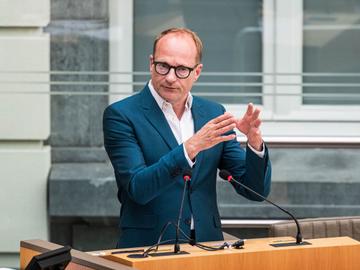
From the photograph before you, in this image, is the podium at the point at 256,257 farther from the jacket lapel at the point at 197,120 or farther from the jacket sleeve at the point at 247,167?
the jacket lapel at the point at 197,120

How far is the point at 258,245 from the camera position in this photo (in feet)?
15.6

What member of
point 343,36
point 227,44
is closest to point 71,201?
point 227,44

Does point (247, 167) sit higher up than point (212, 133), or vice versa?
point (212, 133)

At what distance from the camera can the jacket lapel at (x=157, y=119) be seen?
5152mm

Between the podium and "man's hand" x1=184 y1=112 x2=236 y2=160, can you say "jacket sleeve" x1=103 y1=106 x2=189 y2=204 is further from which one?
the podium

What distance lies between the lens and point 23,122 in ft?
25.9

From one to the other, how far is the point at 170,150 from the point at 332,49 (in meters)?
Result: 3.10

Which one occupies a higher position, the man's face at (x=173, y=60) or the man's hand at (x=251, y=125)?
the man's face at (x=173, y=60)

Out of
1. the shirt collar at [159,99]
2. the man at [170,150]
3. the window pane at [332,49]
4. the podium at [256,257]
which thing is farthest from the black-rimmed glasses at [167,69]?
the window pane at [332,49]

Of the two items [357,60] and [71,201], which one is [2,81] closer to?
[71,201]

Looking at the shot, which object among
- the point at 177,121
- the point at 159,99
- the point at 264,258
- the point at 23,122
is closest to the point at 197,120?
the point at 177,121

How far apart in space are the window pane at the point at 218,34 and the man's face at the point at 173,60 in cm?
275

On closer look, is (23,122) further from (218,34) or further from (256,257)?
(256,257)

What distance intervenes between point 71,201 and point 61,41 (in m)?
1.05
